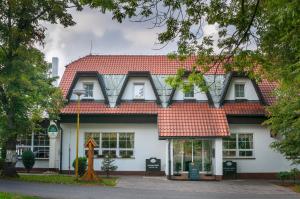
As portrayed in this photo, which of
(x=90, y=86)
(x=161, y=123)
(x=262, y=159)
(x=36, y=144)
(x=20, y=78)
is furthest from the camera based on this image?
(x=36, y=144)

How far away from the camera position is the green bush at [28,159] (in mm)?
31078

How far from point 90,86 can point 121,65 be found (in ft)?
11.2

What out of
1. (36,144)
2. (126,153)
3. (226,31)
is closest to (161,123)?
(126,153)

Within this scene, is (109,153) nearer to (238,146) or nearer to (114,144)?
(114,144)

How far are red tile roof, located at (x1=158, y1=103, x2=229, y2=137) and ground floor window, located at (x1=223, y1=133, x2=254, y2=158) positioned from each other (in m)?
1.90

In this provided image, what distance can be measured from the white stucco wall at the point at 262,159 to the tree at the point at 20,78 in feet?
41.2

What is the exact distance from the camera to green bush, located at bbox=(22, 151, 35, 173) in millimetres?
31078

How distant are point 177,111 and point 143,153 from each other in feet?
11.4

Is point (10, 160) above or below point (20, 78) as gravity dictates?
below

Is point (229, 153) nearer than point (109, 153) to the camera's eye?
Yes

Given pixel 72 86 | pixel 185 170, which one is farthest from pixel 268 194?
pixel 72 86

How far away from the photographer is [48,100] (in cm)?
2602

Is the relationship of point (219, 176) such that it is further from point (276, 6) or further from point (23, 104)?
point (276, 6)

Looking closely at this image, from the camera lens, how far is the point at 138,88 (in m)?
32.1
